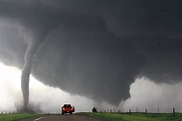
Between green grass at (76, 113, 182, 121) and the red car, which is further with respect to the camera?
the red car

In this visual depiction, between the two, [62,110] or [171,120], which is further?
[62,110]

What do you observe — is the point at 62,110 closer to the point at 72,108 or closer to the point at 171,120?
the point at 72,108

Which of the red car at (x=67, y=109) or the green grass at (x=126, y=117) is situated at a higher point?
the red car at (x=67, y=109)

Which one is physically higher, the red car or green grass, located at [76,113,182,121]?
the red car

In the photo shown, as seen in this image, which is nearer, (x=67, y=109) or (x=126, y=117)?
(x=126, y=117)

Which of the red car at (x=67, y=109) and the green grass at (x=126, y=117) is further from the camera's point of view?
the red car at (x=67, y=109)

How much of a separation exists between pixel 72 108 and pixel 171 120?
29.4 metres

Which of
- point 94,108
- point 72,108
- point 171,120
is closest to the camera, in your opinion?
point 171,120

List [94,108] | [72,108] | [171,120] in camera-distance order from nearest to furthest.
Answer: [171,120]
[72,108]
[94,108]

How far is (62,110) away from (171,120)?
101 feet

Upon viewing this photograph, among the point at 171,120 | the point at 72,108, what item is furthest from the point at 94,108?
the point at 171,120

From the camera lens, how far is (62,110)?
76.4 meters

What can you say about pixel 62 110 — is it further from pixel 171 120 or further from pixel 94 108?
pixel 171 120

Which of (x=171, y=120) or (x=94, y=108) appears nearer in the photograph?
(x=171, y=120)
